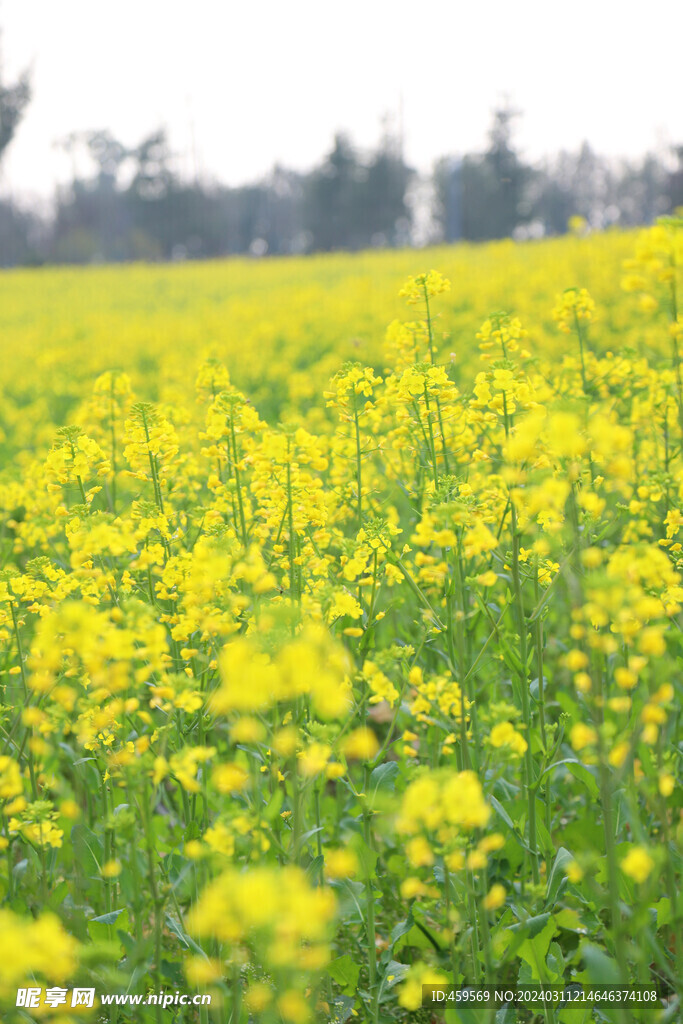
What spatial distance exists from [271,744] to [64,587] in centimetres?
78

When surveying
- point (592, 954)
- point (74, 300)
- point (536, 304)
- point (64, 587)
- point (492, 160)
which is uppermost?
point (492, 160)

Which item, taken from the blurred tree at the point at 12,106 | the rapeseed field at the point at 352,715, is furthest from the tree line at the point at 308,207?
the rapeseed field at the point at 352,715

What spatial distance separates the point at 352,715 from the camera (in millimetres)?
2361

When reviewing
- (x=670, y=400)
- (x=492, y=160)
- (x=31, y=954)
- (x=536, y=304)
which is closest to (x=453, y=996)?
(x=31, y=954)

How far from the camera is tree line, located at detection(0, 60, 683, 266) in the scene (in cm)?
4069

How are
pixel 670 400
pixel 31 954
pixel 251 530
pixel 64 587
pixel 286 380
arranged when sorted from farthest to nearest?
pixel 286 380 < pixel 670 400 < pixel 251 530 < pixel 64 587 < pixel 31 954

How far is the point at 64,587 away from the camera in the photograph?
2.33m

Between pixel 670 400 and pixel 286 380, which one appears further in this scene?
pixel 286 380

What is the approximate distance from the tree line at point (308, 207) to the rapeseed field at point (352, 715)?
1467 inches

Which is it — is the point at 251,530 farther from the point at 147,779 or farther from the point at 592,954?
the point at 592,954

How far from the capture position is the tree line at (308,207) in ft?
133

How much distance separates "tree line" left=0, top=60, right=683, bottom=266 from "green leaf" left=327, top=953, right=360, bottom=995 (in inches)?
1506

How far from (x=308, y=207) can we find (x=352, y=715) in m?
56.9

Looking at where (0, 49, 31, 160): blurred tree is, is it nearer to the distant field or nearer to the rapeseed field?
the distant field
